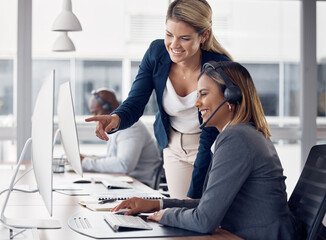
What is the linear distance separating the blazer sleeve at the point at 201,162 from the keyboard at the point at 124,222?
2.02 ft

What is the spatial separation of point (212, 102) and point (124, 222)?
1.85 ft

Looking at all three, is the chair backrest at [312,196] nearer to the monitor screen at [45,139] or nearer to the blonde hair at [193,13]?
the blonde hair at [193,13]

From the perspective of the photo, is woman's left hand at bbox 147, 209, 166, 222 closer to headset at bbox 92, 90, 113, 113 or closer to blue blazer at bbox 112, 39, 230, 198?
blue blazer at bbox 112, 39, 230, 198

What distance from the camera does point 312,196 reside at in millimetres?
1753

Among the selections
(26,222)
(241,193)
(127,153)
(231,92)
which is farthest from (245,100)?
(127,153)

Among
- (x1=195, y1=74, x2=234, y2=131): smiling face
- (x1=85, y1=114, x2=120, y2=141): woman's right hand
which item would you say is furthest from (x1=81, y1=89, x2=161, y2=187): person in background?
(x1=195, y1=74, x2=234, y2=131): smiling face

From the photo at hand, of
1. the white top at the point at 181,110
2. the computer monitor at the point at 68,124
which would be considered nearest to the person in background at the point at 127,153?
the white top at the point at 181,110

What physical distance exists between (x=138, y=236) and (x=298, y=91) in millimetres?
3991

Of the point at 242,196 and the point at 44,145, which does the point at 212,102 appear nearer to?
the point at 242,196

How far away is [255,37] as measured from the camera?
504 centimetres

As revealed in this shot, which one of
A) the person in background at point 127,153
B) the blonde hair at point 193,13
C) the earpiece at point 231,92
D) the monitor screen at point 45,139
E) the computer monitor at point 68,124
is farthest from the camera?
the person in background at point 127,153

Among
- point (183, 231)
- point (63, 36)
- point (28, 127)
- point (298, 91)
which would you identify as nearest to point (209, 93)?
point (183, 231)

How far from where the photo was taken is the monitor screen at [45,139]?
1251 mm

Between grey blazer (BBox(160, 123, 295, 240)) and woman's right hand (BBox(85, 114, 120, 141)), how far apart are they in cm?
62
